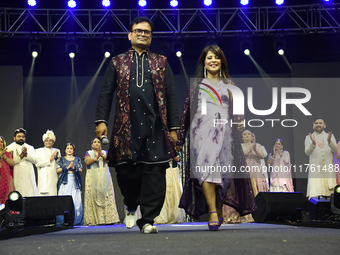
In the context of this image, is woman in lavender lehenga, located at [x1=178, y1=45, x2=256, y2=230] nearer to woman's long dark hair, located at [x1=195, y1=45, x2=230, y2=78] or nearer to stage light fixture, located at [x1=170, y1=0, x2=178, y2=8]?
woman's long dark hair, located at [x1=195, y1=45, x2=230, y2=78]

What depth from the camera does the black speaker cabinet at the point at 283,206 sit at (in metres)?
4.63

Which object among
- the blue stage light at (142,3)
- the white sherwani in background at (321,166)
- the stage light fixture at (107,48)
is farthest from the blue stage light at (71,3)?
the white sherwani in background at (321,166)

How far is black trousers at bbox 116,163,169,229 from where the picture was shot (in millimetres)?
3143

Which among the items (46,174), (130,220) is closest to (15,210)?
(130,220)

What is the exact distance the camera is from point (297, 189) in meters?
9.56

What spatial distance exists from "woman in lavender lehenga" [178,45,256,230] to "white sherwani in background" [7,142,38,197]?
13.6ft

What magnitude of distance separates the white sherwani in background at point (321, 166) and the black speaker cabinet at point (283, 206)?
10.9ft

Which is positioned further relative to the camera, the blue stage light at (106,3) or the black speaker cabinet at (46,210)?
the blue stage light at (106,3)

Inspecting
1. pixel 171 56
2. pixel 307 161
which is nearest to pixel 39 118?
pixel 171 56

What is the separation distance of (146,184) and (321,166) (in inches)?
215

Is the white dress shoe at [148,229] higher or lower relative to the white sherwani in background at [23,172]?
lower

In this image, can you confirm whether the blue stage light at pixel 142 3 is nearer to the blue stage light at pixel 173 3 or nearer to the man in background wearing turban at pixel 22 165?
the blue stage light at pixel 173 3

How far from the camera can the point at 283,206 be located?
463 cm

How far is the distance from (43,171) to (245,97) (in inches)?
179
